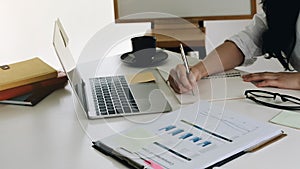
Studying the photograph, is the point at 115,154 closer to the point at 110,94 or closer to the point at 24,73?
the point at 110,94

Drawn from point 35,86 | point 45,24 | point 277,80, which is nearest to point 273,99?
point 277,80

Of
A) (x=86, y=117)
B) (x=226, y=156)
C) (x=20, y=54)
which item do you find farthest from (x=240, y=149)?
(x=20, y=54)

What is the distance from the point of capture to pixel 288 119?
1149mm

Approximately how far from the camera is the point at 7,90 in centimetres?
138

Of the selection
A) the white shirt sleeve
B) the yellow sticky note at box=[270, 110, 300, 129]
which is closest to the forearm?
the white shirt sleeve

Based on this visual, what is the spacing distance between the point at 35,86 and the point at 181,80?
1.52 feet

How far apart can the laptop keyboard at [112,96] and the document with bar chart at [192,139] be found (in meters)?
0.14

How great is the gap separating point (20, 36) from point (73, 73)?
6.66ft

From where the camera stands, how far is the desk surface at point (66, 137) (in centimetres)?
97

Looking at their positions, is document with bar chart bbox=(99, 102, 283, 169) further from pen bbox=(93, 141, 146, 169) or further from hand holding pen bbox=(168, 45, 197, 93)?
hand holding pen bbox=(168, 45, 197, 93)

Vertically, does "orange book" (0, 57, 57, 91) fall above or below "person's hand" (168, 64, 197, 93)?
above

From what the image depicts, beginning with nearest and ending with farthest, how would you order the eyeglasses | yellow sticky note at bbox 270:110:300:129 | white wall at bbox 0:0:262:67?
yellow sticky note at bbox 270:110:300:129, the eyeglasses, white wall at bbox 0:0:262:67

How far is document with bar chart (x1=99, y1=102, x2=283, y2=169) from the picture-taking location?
95 cm

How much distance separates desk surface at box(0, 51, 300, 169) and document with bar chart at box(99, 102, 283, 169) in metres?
0.04
